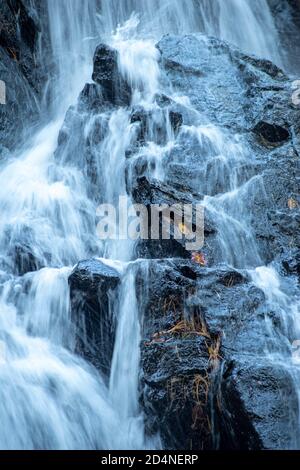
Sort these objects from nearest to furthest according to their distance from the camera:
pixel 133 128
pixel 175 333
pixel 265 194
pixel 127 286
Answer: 1. pixel 175 333
2. pixel 127 286
3. pixel 265 194
4. pixel 133 128

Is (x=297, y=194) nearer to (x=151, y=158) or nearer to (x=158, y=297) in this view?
(x=151, y=158)

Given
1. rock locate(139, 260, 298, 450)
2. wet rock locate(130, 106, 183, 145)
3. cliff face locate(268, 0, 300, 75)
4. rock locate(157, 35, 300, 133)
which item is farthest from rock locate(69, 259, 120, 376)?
cliff face locate(268, 0, 300, 75)

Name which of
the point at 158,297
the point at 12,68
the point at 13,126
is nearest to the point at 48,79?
the point at 12,68

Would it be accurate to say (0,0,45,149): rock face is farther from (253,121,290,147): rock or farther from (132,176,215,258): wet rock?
(253,121,290,147): rock

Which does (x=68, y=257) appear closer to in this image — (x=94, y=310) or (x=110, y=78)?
(x=94, y=310)

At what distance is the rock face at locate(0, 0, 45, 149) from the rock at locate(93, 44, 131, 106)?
1549 mm

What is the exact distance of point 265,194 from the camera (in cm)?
674

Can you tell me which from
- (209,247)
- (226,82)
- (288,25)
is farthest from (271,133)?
(288,25)

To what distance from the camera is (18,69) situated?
9812mm

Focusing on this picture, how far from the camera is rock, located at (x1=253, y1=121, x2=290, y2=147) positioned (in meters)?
7.55

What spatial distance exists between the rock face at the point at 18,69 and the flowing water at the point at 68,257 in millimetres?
361

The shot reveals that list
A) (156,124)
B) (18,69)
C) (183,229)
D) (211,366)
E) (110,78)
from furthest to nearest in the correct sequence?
(18,69) < (110,78) < (156,124) < (183,229) < (211,366)

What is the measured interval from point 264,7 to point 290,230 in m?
9.00

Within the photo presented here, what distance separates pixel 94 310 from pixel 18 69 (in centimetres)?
613
